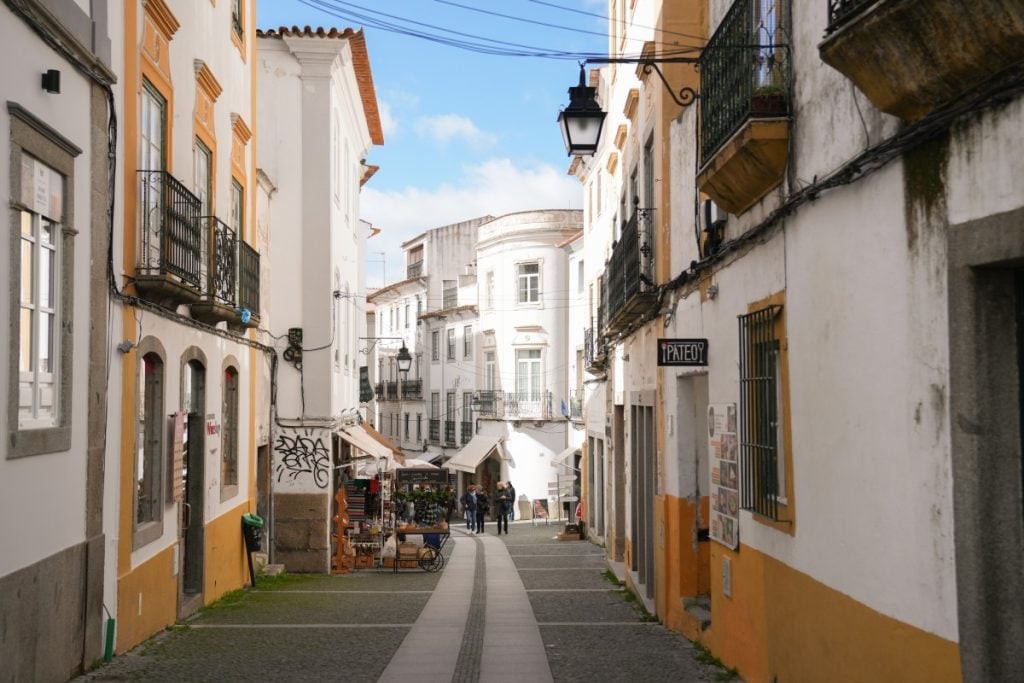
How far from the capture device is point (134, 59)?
35.8 feet

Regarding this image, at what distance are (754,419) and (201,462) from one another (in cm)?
800

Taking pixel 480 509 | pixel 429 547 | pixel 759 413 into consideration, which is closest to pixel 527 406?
pixel 480 509

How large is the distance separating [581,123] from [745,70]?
6.92 ft

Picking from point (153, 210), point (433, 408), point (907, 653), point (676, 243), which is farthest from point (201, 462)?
point (433, 408)

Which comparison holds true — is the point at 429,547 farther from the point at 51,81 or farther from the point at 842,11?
the point at 842,11

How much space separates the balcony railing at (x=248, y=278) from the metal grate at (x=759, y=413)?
9073 mm

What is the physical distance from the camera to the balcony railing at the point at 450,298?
179 feet

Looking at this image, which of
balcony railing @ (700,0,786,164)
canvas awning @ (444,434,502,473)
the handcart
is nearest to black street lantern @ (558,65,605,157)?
balcony railing @ (700,0,786,164)

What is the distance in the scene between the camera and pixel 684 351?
34.6ft

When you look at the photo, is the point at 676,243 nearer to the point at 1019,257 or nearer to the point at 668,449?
the point at 668,449

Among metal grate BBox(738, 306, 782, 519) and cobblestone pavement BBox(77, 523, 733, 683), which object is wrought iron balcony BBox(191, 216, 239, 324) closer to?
cobblestone pavement BBox(77, 523, 733, 683)

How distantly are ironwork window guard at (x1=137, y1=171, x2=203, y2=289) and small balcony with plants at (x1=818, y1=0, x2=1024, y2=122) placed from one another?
736 centimetres

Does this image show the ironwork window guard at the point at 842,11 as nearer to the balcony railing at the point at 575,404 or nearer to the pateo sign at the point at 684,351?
the pateo sign at the point at 684,351

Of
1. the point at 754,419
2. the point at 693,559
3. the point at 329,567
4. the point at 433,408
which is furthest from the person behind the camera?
the point at 433,408
